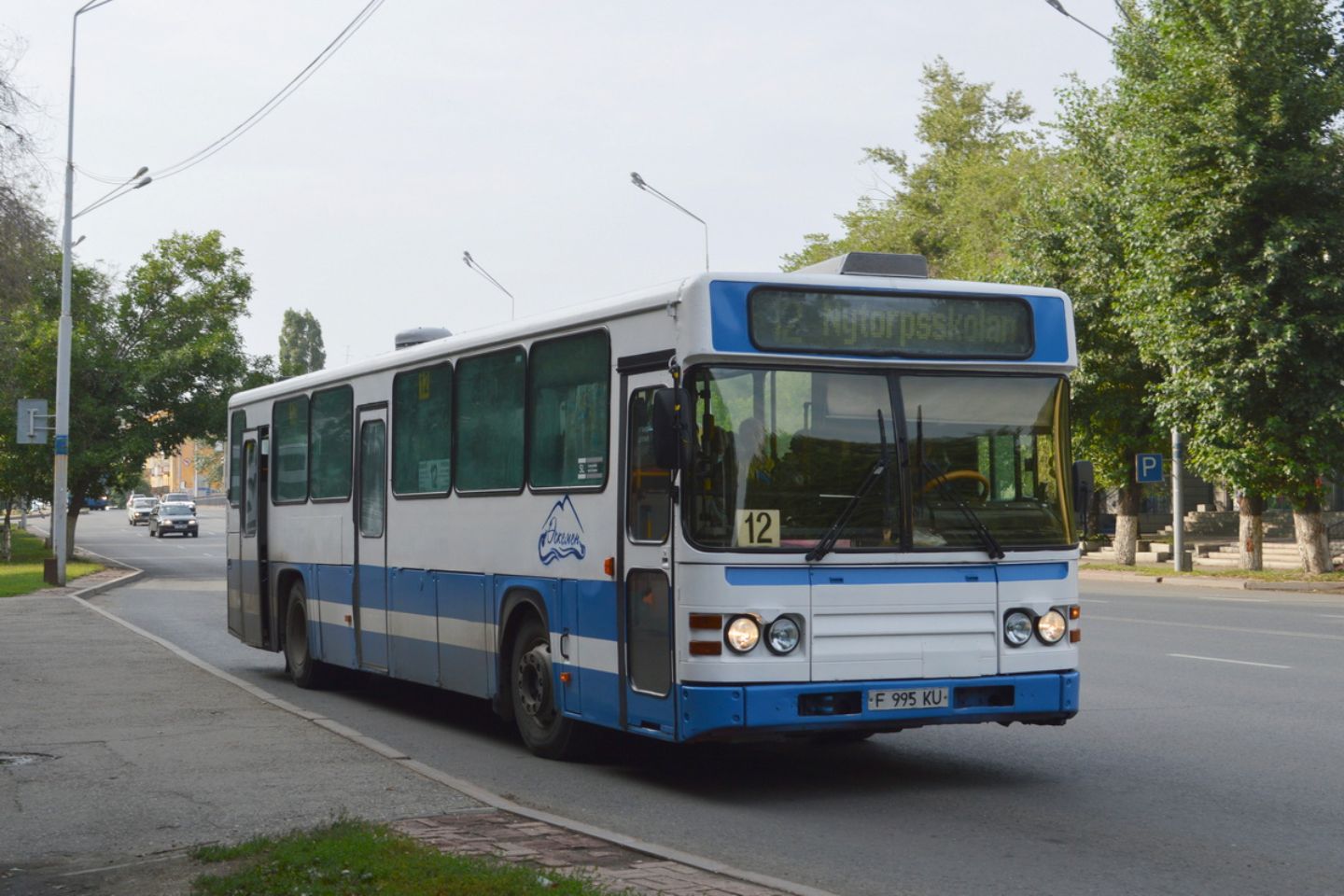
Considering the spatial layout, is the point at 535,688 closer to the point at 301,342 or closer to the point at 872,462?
the point at 872,462

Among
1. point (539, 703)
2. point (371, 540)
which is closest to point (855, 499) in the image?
point (539, 703)

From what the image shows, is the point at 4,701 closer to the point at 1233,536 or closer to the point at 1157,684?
the point at 1157,684

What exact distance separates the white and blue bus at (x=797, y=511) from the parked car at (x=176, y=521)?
67968 mm

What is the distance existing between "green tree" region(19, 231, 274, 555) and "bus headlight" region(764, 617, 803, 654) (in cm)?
4060

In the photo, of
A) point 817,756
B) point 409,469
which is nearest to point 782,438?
point 817,756

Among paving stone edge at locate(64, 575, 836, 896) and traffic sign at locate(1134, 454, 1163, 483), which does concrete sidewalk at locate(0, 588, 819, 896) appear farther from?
traffic sign at locate(1134, 454, 1163, 483)

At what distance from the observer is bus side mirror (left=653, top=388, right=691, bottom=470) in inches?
356

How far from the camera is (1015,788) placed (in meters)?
9.79

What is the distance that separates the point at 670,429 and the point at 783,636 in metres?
1.25

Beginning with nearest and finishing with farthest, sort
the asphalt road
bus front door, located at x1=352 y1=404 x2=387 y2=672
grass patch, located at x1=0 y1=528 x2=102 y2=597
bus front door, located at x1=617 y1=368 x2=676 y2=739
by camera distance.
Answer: the asphalt road < bus front door, located at x1=617 y1=368 x2=676 y2=739 < bus front door, located at x1=352 y1=404 x2=387 y2=672 < grass patch, located at x1=0 y1=528 x2=102 y2=597

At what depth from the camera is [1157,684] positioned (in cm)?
1488

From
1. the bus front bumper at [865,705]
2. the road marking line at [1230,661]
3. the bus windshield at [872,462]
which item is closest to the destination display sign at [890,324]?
the bus windshield at [872,462]

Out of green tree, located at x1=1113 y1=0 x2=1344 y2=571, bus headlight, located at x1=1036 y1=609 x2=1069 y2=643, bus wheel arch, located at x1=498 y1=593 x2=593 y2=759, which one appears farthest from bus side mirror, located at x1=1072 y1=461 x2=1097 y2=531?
green tree, located at x1=1113 y1=0 x2=1344 y2=571

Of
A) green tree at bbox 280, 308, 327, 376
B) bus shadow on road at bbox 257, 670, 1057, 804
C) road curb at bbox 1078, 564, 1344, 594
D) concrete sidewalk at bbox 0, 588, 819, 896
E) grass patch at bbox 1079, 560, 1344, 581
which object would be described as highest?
green tree at bbox 280, 308, 327, 376
